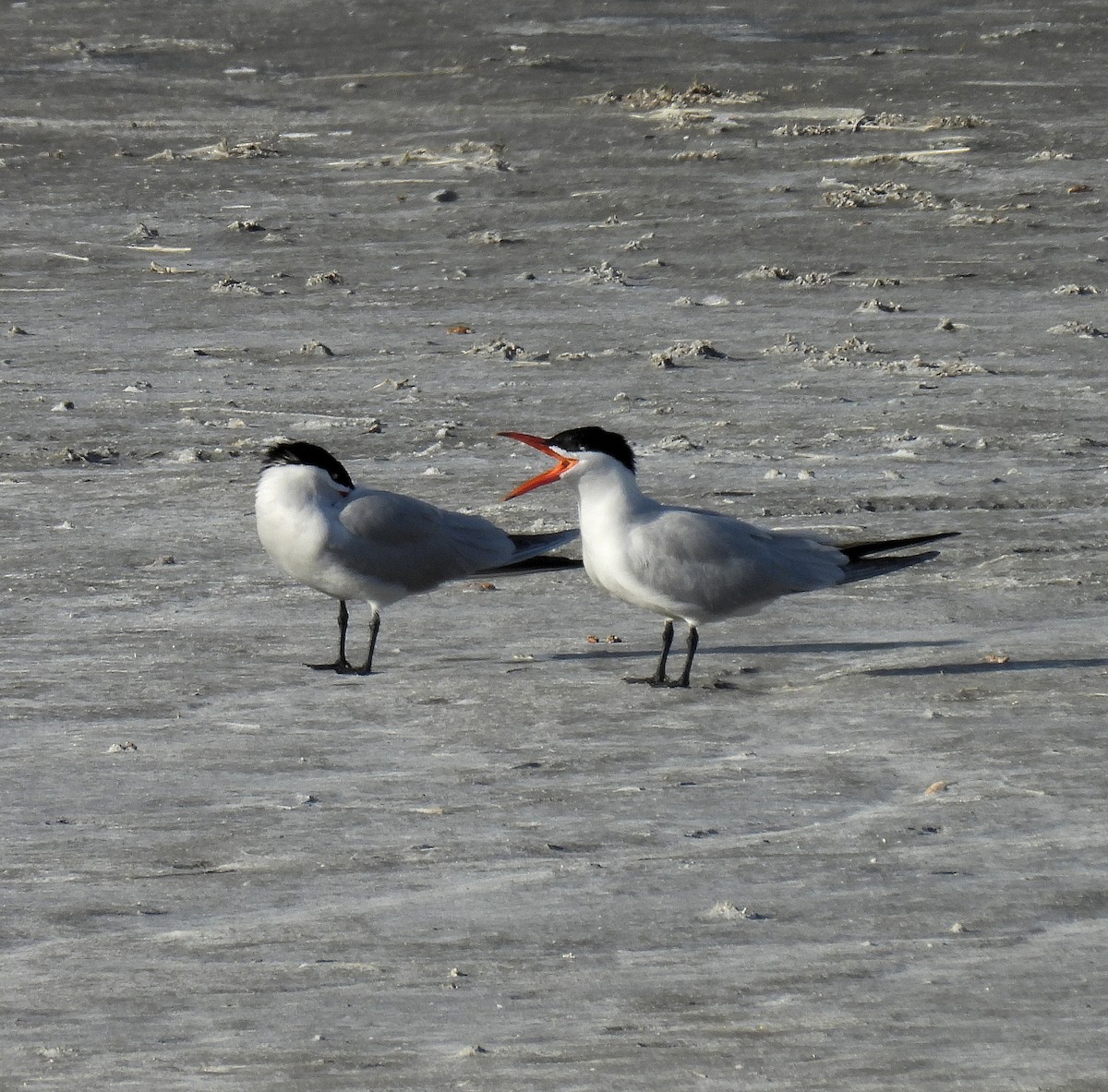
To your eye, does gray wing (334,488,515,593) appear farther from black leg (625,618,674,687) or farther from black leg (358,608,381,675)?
black leg (625,618,674,687)

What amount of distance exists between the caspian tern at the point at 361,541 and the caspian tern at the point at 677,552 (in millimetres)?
449

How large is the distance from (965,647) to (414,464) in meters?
3.15

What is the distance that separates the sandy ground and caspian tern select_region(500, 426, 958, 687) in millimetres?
251

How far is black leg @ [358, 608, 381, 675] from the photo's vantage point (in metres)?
6.82

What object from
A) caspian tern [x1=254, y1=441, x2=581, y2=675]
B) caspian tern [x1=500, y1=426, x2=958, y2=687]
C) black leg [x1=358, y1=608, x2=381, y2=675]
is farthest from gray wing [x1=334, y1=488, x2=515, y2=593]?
caspian tern [x1=500, y1=426, x2=958, y2=687]

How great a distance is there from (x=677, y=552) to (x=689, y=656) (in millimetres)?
329

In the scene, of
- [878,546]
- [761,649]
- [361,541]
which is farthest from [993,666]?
[361,541]

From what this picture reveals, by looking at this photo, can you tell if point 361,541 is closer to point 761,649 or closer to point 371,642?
point 371,642

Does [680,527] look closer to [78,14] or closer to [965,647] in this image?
[965,647]

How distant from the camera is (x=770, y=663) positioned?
689 cm

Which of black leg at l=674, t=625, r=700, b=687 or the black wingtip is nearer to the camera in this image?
black leg at l=674, t=625, r=700, b=687

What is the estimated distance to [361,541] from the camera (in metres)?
6.97

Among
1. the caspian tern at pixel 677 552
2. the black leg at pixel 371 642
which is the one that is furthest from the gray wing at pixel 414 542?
the caspian tern at pixel 677 552

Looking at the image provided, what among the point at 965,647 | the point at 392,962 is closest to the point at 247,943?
the point at 392,962
